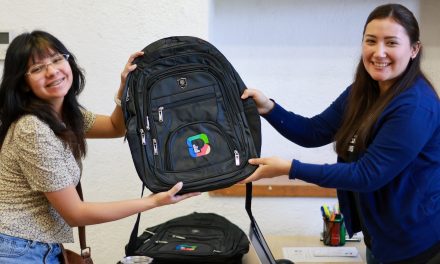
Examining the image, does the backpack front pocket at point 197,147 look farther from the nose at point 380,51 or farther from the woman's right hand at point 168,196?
the nose at point 380,51

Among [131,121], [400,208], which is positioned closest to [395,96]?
[400,208]

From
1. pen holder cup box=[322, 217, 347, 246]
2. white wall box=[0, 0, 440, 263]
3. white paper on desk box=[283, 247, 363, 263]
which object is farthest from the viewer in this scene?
white wall box=[0, 0, 440, 263]

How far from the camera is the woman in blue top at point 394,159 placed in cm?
117

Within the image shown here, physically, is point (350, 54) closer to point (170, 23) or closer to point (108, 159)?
point (170, 23)

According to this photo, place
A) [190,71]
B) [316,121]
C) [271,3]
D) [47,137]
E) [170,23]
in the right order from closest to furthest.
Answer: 1. [47,137]
2. [190,71]
3. [316,121]
4. [170,23]
5. [271,3]

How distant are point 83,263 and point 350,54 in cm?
140

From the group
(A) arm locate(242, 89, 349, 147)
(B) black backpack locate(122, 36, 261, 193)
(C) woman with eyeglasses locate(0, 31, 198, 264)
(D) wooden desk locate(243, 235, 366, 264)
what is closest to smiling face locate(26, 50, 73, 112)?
(C) woman with eyeglasses locate(0, 31, 198, 264)

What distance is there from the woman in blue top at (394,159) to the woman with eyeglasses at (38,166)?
1.37 ft

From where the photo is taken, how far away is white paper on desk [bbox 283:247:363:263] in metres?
1.64

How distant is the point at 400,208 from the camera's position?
1227 millimetres

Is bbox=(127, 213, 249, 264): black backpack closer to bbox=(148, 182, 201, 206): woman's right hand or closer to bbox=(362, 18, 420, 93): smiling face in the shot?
bbox=(148, 182, 201, 206): woman's right hand

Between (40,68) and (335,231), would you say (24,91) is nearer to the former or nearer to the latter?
(40,68)

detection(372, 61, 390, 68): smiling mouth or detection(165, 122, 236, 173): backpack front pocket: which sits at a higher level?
detection(372, 61, 390, 68): smiling mouth

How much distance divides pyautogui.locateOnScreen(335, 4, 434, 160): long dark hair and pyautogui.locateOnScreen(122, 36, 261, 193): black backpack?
0.80 feet
